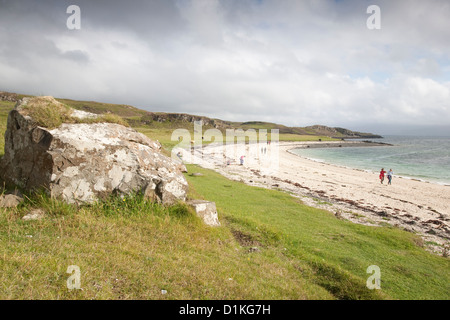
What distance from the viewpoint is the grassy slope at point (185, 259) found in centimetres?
494

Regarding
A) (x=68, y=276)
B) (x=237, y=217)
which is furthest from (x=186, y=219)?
(x=68, y=276)

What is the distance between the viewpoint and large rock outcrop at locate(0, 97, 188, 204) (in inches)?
324

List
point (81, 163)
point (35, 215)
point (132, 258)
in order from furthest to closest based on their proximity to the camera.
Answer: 1. point (81, 163)
2. point (35, 215)
3. point (132, 258)

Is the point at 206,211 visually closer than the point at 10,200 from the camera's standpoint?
No

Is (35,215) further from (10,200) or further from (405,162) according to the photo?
(405,162)

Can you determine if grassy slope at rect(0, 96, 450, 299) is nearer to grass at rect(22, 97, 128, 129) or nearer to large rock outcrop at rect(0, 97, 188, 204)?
large rock outcrop at rect(0, 97, 188, 204)

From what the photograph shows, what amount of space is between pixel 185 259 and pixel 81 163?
5359 millimetres

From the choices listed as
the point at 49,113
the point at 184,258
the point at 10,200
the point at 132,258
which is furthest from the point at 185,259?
the point at 49,113

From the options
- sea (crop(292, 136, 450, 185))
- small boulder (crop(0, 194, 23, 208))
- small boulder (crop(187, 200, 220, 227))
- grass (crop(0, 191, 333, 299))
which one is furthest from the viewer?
sea (crop(292, 136, 450, 185))

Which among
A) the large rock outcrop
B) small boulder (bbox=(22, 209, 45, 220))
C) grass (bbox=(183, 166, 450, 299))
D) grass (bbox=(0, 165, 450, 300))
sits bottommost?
grass (bbox=(183, 166, 450, 299))

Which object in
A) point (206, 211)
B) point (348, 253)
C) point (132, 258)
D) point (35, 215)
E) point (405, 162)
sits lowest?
point (348, 253)

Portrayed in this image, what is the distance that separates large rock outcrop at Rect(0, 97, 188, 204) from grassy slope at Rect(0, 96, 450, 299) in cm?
63

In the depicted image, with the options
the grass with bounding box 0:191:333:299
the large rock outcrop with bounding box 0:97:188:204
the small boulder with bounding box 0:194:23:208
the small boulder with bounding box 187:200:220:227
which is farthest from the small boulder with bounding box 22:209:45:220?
the small boulder with bounding box 187:200:220:227

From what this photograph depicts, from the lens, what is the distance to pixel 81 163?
852 centimetres
